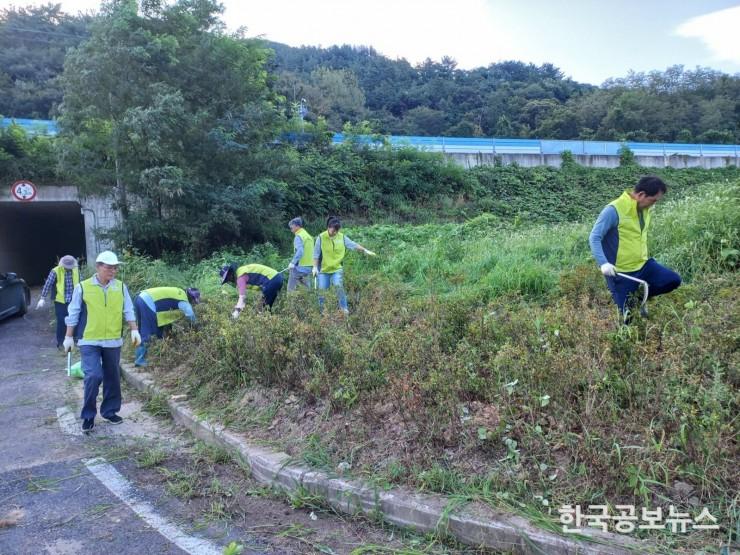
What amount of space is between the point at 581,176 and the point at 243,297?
856 inches

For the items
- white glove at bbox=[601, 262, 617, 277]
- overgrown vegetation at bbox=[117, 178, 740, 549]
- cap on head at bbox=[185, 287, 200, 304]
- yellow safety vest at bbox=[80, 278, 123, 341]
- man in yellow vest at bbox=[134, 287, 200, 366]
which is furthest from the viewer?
cap on head at bbox=[185, 287, 200, 304]

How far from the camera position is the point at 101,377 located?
5109mm

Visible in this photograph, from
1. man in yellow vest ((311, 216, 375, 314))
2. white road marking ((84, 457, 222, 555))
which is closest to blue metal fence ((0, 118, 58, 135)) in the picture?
man in yellow vest ((311, 216, 375, 314))

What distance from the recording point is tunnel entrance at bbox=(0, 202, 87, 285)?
1844 centimetres

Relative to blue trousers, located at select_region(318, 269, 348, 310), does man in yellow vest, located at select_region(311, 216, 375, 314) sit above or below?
above

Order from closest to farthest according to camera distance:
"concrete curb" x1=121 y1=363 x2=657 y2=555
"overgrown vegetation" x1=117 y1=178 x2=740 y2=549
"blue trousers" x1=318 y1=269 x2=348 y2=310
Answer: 1. "concrete curb" x1=121 y1=363 x2=657 y2=555
2. "overgrown vegetation" x1=117 y1=178 x2=740 y2=549
3. "blue trousers" x1=318 y1=269 x2=348 y2=310

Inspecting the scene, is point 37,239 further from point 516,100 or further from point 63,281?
point 516,100

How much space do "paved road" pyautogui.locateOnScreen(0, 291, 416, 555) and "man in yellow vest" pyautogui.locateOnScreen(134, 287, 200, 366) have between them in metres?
1.57

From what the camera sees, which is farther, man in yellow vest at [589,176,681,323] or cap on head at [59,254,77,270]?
cap on head at [59,254,77,270]

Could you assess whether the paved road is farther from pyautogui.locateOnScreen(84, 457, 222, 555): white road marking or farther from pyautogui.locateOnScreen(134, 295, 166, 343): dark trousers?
pyautogui.locateOnScreen(134, 295, 166, 343): dark trousers

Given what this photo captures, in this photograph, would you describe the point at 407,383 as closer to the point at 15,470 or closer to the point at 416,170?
the point at 15,470

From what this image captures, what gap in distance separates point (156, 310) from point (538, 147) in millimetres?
22898

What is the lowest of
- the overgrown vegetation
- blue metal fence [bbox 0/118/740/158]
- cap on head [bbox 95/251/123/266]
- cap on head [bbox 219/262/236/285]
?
the overgrown vegetation

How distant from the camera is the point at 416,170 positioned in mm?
20688
